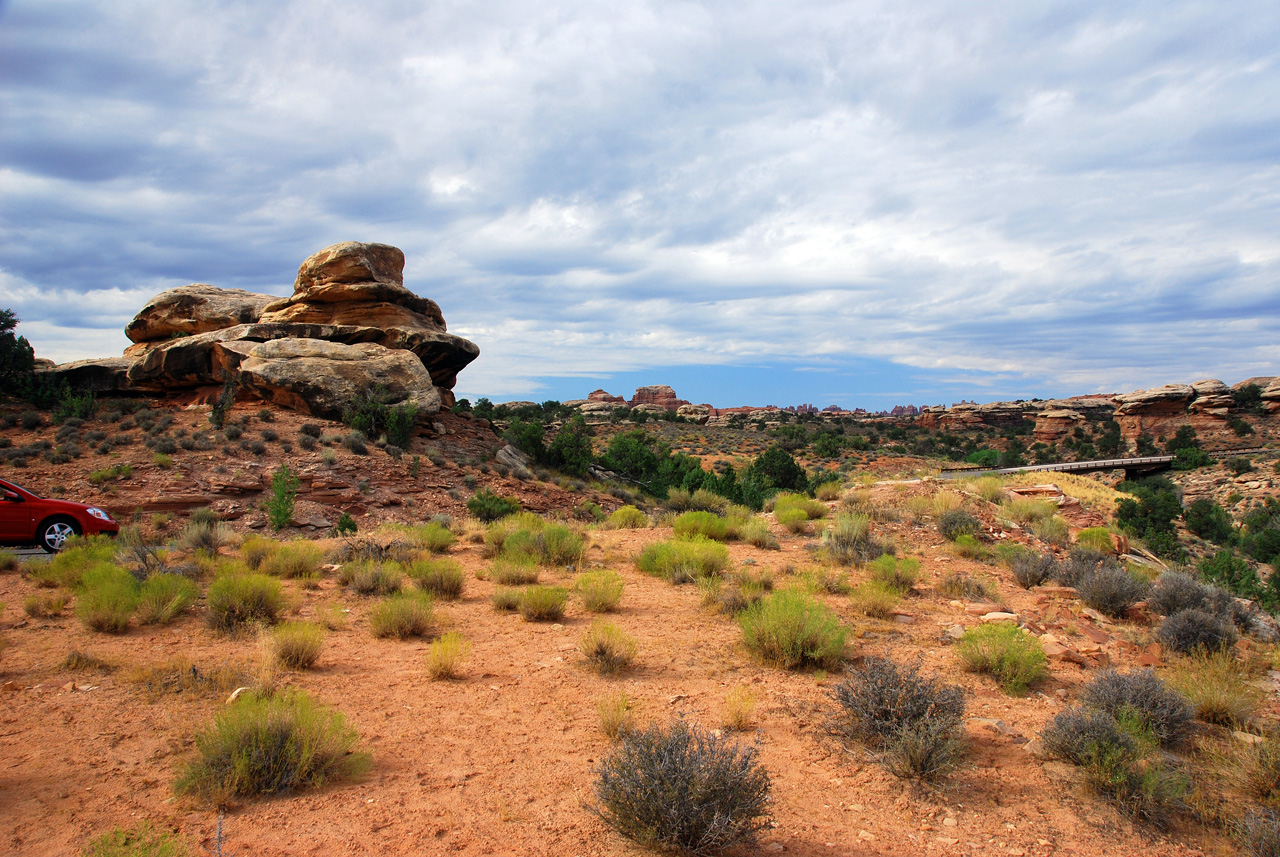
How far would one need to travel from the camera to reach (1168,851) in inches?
135

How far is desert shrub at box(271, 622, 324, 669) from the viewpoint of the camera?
571 centimetres

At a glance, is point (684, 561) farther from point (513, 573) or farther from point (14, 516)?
point (14, 516)

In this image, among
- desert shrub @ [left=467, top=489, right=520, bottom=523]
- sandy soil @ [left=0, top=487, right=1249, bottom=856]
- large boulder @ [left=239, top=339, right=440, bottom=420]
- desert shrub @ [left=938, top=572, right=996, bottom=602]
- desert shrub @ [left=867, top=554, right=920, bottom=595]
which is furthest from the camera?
large boulder @ [left=239, top=339, right=440, bottom=420]

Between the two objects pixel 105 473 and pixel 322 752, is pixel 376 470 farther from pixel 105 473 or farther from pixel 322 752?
pixel 322 752

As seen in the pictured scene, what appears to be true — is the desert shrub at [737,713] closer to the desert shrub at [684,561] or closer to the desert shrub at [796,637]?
the desert shrub at [796,637]

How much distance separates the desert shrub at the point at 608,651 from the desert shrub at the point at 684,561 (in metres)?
3.34

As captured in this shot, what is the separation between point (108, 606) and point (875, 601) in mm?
8948

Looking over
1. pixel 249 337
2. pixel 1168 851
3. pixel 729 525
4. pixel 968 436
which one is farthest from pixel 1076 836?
pixel 968 436

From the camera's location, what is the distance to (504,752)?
4.32 meters

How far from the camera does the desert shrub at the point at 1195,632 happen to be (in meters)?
6.71

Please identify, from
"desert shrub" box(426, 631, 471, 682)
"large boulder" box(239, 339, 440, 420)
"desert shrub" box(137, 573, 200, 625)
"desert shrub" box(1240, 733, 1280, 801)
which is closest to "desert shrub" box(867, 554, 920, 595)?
"desert shrub" box(1240, 733, 1280, 801)

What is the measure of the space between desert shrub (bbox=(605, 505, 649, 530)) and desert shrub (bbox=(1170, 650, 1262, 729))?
10.9m

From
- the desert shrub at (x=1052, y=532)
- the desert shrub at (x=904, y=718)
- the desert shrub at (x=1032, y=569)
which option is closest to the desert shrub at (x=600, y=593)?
the desert shrub at (x=904, y=718)

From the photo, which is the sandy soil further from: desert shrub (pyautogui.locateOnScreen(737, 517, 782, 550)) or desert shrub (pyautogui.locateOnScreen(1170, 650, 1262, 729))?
desert shrub (pyautogui.locateOnScreen(737, 517, 782, 550))
